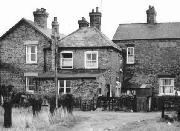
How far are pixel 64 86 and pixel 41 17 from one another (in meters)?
8.68

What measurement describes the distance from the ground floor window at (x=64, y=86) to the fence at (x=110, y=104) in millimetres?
1941

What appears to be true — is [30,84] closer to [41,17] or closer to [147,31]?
[41,17]

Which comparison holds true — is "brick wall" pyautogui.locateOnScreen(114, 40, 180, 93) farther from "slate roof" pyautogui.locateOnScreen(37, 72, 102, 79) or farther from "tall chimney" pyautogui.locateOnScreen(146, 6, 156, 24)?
"slate roof" pyautogui.locateOnScreen(37, 72, 102, 79)

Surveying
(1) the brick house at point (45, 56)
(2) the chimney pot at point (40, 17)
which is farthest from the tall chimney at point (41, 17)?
(1) the brick house at point (45, 56)

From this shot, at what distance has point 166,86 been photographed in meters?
39.4

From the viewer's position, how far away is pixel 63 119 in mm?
20938

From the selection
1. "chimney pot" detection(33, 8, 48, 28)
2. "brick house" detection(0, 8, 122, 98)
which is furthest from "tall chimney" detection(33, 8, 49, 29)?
"brick house" detection(0, 8, 122, 98)

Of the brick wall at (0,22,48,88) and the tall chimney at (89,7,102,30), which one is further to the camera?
the tall chimney at (89,7,102,30)

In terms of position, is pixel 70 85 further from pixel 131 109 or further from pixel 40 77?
pixel 131 109

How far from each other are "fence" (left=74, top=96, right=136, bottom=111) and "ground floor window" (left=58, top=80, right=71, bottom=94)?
6.37ft

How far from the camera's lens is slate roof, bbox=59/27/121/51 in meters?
36.4

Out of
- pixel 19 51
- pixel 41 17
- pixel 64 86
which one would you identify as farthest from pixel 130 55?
pixel 19 51

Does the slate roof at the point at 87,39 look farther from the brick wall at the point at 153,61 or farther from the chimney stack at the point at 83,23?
the brick wall at the point at 153,61

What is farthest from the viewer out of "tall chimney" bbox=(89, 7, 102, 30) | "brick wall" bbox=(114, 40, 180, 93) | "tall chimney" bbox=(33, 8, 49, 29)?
"brick wall" bbox=(114, 40, 180, 93)
